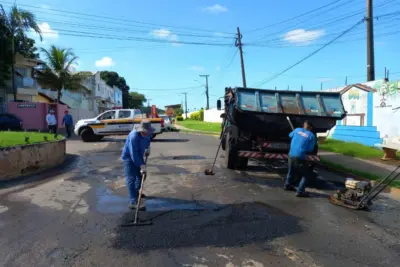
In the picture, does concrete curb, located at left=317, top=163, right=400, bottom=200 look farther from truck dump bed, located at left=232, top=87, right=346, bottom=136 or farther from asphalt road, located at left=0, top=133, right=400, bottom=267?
truck dump bed, located at left=232, top=87, right=346, bottom=136

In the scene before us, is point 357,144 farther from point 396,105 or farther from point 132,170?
point 132,170

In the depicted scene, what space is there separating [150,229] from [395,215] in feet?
13.5

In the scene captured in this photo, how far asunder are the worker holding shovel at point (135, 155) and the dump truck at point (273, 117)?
3511 millimetres

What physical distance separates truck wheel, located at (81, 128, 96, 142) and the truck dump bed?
12.5 metres

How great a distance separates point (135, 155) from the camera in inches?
245


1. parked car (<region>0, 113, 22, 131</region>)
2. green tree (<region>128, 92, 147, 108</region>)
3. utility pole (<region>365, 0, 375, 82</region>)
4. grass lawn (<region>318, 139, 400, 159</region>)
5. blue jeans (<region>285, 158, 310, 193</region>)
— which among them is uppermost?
green tree (<region>128, 92, 147, 108</region>)

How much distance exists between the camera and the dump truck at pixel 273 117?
9312 mm

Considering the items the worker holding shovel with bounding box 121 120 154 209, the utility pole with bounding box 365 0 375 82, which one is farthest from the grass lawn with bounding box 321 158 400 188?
the utility pole with bounding box 365 0 375 82

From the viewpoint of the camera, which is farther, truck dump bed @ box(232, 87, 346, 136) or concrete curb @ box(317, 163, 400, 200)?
truck dump bed @ box(232, 87, 346, 136)

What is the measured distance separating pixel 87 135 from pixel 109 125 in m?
1.36

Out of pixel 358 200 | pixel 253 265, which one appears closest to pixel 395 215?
pixel 358 200

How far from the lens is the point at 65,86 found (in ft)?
115

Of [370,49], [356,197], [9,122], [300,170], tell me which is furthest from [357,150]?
[9,122]

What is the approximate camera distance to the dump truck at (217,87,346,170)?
9.31 metres
